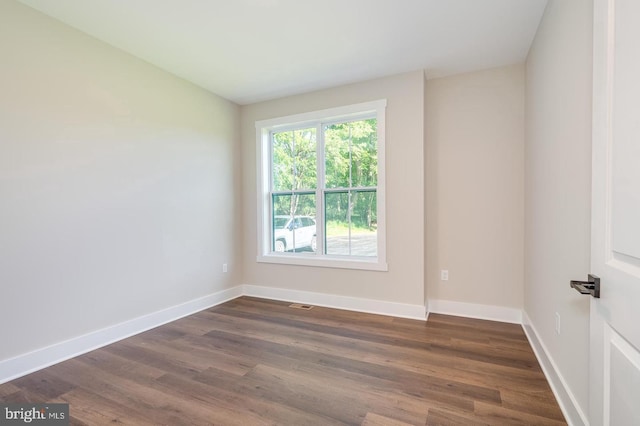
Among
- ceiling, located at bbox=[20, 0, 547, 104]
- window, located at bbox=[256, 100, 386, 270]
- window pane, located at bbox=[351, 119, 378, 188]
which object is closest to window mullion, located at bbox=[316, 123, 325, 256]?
window, located at bbox=[256, 100, 386, 270]

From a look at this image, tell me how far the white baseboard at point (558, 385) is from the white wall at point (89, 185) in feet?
11.3

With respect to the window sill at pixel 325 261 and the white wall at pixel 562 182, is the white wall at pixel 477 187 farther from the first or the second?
the window sill at pixel 325 261

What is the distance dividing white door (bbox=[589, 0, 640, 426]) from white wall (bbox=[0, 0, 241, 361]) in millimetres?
3341

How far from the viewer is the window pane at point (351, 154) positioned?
3.48 metres

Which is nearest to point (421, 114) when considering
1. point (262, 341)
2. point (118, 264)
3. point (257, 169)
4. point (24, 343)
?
point (257, 169)

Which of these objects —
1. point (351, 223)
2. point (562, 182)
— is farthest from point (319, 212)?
point (562, 182)

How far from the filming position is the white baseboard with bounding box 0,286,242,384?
2.10 metres

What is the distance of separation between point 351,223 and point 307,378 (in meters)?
1.93

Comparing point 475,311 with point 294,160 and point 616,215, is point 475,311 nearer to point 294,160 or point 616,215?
point 616,215

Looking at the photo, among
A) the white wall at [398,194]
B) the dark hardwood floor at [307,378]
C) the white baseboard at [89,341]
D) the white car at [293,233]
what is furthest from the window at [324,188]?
the white baseboard at [89,341]

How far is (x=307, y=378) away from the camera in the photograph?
207 centimetres

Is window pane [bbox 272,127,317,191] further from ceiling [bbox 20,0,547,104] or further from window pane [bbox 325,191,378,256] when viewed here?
ceiling [bbox 20,0,547,104]

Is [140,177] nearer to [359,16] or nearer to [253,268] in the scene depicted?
[253,268]

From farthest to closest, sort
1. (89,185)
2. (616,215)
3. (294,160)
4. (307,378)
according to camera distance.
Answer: (294,160), (89,185), (307,378), (616,215)
